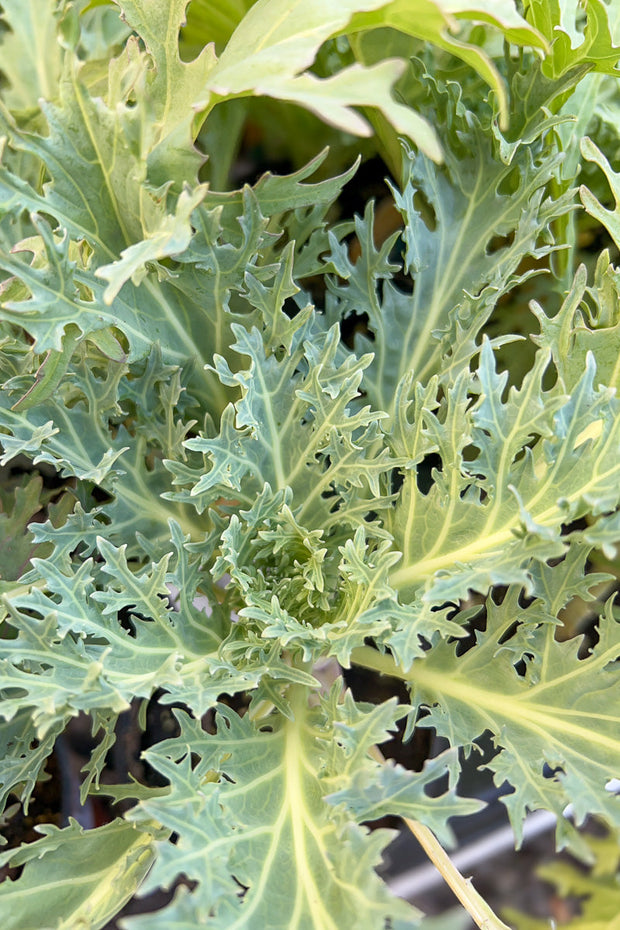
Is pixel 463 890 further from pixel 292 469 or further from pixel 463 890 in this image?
pixel 292 469

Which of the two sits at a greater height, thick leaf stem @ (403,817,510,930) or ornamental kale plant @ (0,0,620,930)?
ornamental kale plant @ (0,0,620,930)

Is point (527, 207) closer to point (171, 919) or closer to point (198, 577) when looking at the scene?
point (198, 577)

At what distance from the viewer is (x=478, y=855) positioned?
2.87 feet

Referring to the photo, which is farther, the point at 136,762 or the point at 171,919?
the point at 136,762

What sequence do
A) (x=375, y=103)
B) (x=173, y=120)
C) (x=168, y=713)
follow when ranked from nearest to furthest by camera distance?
1. (x=375, y=103)
2. (x=173, y=120)
3. (x=168, y=713)

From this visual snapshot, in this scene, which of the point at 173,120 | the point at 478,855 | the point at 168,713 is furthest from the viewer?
the point at 478,855

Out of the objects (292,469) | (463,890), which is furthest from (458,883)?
(292,469)

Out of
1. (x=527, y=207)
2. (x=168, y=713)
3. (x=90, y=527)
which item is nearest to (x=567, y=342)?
(x=527, y=207)

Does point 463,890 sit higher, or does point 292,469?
point 292,469

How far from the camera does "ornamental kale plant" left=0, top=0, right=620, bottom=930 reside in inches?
15.0

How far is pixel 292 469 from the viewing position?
52cm

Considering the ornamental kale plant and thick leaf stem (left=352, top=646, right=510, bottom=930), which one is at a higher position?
the ornamental kale plant

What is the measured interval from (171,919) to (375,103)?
0.36m

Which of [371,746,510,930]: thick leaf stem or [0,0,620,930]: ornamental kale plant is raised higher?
[0,0,620,930]: ornamental kale plant
